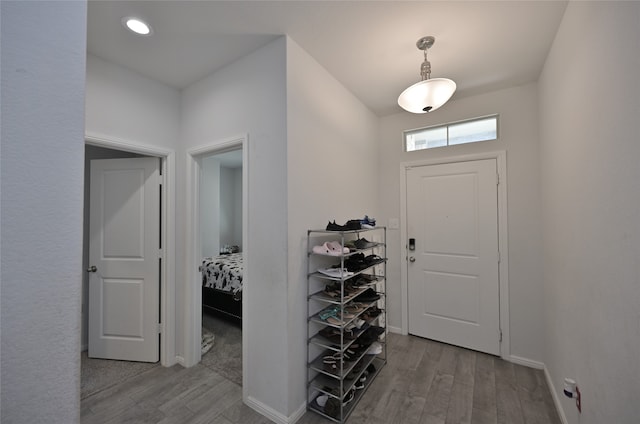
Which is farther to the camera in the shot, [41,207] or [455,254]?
[455,254]

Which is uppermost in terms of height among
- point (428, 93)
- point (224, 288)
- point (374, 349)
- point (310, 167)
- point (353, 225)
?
point (428, 93)

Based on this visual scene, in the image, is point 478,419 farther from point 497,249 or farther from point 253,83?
point 253,83

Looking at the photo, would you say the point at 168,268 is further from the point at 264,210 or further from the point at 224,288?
the point at 264,210

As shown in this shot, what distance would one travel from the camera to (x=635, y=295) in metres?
0.88

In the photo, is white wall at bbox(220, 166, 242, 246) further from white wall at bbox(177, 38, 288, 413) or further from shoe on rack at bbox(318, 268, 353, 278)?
shoe on rack at bbox(318, 268, 353, 278)

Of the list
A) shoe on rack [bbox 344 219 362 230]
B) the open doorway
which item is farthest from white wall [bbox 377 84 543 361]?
the open doorway

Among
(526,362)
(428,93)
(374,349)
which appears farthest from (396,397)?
(428,93)

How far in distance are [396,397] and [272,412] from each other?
0.93 metres

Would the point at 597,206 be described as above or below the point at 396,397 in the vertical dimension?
above

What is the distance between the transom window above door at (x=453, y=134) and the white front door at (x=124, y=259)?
2.75 meters

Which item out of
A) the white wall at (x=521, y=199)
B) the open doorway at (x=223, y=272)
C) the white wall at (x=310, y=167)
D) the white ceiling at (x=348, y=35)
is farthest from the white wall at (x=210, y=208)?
the white wall at (x=521, y=199)

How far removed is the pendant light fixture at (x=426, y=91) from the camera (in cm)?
160

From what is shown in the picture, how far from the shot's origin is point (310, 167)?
1928 mm

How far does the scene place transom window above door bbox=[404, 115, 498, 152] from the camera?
100 inches
